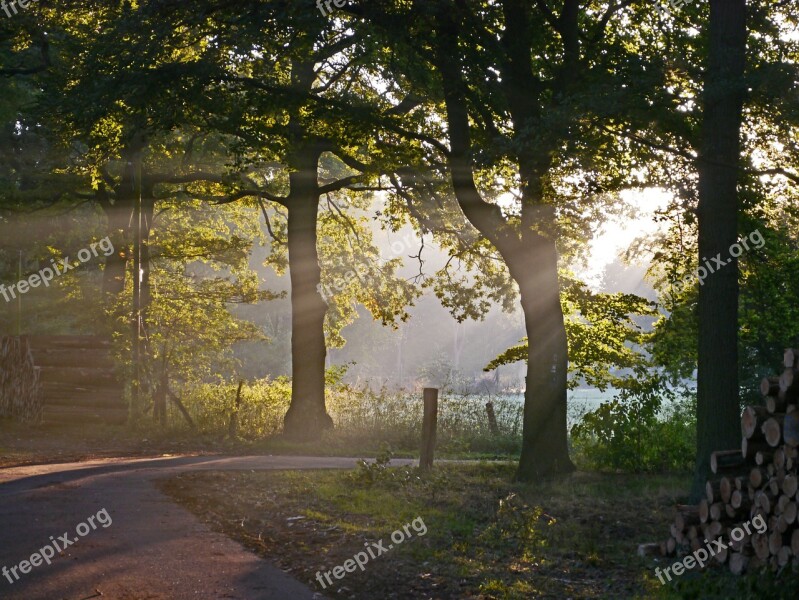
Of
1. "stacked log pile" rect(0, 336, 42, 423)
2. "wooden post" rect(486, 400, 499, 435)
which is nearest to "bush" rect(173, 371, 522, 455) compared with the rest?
"wooden post" rect(486, 400, 499, 435)

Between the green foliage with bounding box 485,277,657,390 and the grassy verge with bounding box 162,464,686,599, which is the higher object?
the green foliage with bounding box 485,277,657,390

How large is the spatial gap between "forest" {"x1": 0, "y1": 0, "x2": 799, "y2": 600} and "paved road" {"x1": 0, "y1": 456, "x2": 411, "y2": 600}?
0.19 ft

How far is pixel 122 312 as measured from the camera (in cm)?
2609

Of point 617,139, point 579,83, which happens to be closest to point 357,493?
point 617,139

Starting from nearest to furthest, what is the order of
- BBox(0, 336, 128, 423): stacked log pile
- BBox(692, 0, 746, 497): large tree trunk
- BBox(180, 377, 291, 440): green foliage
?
BBox(692, 0, 746, 497): large tree trunk, BBox(0, 336, 128, 423): stacked log pile, BBox(180, 377, 291, 440): green foliage

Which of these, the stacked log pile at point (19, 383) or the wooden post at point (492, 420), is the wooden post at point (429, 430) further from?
the stacked log pile at point (19, 383)

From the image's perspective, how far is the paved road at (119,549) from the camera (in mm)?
7578

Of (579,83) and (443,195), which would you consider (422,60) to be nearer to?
(579,83)

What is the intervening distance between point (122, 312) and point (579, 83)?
51.9 ft

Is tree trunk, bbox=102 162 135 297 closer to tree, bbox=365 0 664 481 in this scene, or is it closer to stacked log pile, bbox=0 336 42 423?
stacked log pile, bbox=0 336 42 423

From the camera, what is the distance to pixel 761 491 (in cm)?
839

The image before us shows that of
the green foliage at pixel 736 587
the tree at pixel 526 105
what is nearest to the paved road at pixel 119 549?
the green foliage at pixel 736 587

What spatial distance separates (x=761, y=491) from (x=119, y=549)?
5.99 meters

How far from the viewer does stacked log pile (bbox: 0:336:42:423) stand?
79.4ft
